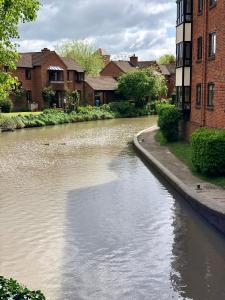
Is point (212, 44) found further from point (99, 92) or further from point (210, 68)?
point (99, 92)

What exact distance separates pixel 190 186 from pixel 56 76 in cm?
5013

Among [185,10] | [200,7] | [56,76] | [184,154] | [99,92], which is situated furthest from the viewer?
[99,92]

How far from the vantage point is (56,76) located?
63594mm

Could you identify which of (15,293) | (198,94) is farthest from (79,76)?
(15,293)

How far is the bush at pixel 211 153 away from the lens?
16.7 meters

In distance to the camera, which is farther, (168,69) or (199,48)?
(168,69)

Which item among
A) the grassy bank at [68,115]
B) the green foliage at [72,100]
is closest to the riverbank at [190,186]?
the grassy bank at [68,115]

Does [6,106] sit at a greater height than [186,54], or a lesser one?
lesser

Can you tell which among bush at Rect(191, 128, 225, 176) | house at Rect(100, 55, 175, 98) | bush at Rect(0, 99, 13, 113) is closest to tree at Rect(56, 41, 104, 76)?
house at Rect(100, 55, 175, 98)

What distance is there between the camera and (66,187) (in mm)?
18375

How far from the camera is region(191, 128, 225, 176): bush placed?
16.7 meters

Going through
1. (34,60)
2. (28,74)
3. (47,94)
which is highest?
(34,60)

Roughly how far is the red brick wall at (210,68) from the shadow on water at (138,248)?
6825 millimetres

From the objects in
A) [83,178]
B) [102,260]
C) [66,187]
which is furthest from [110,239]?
[83,178]
